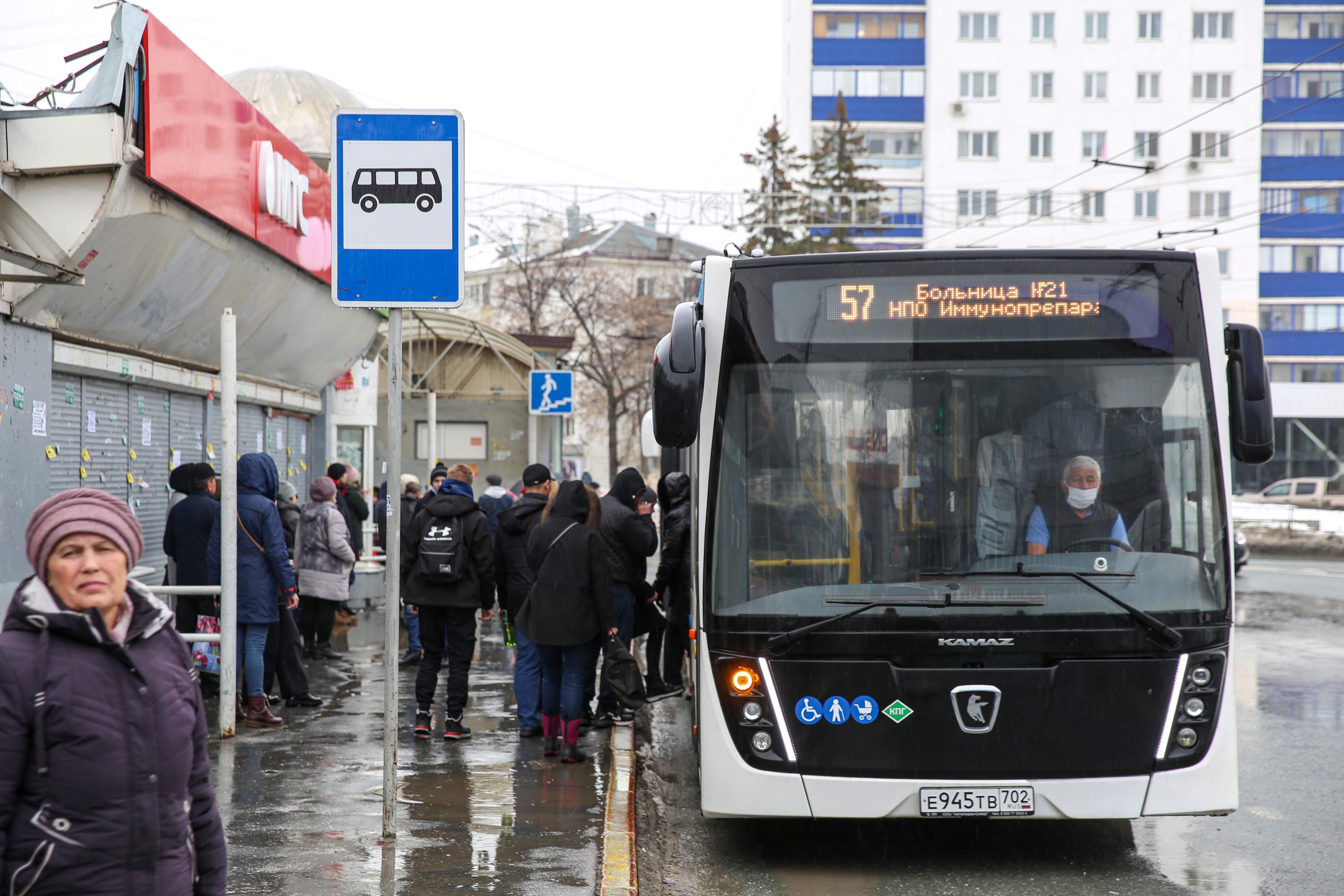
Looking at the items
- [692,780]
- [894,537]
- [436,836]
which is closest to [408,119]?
[894,537]

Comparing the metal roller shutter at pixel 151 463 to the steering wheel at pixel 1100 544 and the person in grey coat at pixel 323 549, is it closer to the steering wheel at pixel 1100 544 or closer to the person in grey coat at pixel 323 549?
the person in grey coat at pixel 323 549

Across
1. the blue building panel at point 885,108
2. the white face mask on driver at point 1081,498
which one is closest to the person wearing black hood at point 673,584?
the white face mask on driver at point 1081,498

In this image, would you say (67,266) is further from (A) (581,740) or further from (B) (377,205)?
(A) (581,740)

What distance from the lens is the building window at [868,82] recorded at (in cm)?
6538

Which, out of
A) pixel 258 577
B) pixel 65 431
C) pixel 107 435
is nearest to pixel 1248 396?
pixel 258 577

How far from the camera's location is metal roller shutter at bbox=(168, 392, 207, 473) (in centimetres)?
1164

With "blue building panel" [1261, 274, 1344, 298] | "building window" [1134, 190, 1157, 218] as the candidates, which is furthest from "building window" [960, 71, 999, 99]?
"blue building panel" [1261, 274, 1344, 298]

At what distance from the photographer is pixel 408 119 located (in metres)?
5.68

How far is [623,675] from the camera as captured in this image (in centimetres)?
831

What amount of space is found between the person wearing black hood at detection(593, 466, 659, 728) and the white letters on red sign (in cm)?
478

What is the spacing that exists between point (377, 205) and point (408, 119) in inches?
15.1

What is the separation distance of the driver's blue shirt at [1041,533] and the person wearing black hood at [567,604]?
2.99m

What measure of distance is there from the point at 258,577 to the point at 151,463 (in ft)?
9.14

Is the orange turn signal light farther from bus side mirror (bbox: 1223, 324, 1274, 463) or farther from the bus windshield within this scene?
bus side mirror (bbox: 1223, 324, 1274, 463)
